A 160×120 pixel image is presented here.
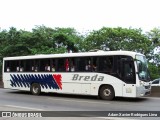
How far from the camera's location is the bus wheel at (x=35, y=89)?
69.8 ft

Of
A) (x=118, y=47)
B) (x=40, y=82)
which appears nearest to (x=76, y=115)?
(x=40, y=82)

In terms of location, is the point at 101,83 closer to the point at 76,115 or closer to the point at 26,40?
the point at 76,115

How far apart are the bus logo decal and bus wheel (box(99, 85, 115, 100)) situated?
123 inches

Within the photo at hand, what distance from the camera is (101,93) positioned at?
17953 mm

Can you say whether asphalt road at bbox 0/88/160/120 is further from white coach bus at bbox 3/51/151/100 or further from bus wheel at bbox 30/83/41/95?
bus wheel at bbox 30/83/41/95

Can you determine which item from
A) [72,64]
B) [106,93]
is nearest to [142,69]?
[106,93]

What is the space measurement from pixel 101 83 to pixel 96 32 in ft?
72.4

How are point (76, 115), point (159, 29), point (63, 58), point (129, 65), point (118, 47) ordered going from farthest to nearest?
point (159, 29), point (118, 47), point (63, 58), point (129, 65), point (76, 115)

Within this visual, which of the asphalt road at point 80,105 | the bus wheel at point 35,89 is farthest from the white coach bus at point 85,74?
the asphalt road at point 80,105

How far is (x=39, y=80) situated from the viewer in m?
21.1

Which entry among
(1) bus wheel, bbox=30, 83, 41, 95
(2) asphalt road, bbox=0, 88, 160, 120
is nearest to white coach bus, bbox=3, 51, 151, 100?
(1) bus wheel, bbox=30, 83, 41, 95

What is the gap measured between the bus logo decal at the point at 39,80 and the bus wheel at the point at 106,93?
10.3 ft

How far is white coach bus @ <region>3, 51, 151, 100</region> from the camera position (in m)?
17.0

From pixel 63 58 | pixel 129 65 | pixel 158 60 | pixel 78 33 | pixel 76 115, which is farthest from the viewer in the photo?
pixel 78 33
